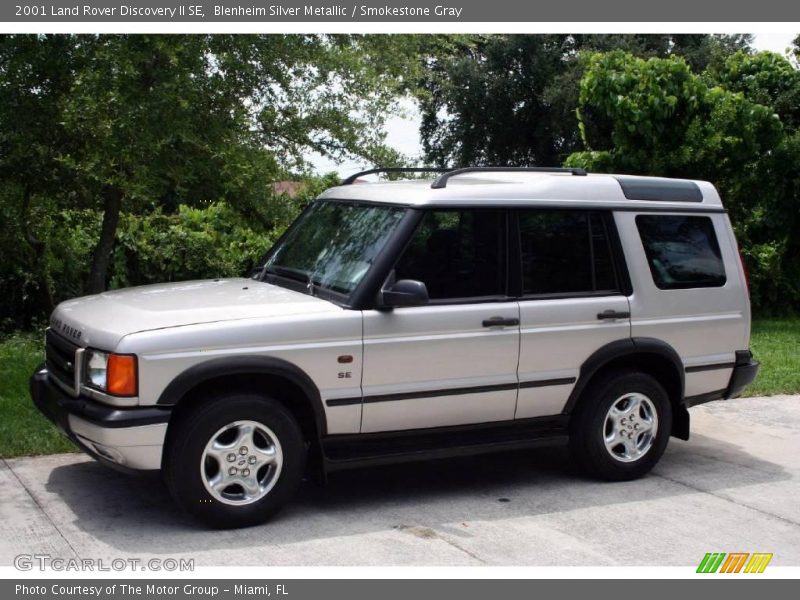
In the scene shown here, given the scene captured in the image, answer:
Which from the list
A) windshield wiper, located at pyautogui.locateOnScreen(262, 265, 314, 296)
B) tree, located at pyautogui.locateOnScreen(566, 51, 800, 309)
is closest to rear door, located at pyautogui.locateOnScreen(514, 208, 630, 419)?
windshield wiper, located at pyautogui.locateOnScreen(262, 265, 314, 296)

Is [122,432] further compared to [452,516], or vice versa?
[452,516]

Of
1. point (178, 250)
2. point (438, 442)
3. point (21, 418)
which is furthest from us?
point (178, 250)

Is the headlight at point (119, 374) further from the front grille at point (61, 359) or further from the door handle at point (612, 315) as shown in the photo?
the door handle at point (612, 315)

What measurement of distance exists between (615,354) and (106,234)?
618 centimetres

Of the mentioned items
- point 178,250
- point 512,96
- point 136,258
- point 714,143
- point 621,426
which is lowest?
point 621,426

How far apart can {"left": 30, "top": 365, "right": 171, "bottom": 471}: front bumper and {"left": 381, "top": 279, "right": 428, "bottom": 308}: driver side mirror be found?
1.37 metres

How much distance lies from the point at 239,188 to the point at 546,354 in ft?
14.8

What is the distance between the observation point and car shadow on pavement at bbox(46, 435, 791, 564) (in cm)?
591

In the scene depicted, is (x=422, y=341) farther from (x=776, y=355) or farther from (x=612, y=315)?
(x=776, y=355)

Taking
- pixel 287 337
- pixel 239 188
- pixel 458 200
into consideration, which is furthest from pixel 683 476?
pixel 239 188

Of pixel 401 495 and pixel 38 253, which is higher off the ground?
pixel 38 253

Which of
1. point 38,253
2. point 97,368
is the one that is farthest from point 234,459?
point 38,253

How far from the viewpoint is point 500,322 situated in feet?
21.6

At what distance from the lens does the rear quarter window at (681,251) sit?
7.31 meters
